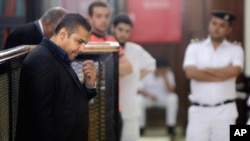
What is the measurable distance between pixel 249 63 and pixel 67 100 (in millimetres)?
3015

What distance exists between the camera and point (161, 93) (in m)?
5.32

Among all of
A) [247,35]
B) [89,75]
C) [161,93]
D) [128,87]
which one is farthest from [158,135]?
[89,75]

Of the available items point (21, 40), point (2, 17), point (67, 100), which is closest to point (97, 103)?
point (21, 40)

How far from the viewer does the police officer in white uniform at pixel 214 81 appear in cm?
352

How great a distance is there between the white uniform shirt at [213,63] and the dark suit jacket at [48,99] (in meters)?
1.71

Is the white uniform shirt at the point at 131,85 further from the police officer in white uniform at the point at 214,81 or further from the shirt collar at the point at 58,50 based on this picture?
the shirt collar at the point at 58,50

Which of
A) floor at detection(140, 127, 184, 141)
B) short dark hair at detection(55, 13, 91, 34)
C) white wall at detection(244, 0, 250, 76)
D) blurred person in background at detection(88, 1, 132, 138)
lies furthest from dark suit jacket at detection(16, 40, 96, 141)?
floor at detection(140, 127, 184, 141)

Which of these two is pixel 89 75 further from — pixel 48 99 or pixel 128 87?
pixel 128 87

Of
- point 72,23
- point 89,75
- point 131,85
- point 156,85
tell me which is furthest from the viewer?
point 156,85

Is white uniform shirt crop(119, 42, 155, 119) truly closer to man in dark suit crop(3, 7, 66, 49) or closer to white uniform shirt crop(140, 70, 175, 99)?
man in dark suit crop(3, 7, 66, 49)

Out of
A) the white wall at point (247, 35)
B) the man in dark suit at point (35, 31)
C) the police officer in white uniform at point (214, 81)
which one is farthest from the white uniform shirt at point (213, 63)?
the man in dark suit at point (35, 31)

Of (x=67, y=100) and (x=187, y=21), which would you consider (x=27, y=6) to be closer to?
(x=67, y=100)

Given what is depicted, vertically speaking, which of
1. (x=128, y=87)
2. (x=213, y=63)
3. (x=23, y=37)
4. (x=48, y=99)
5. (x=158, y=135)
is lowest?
(x=158, y=135)

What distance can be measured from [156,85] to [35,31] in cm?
273
